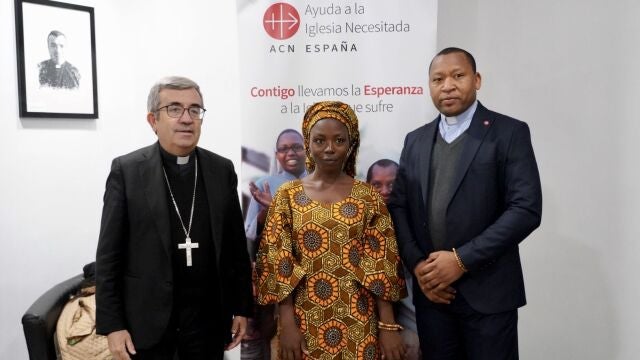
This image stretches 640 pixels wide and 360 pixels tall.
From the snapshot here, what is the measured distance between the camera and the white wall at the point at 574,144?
9.62 feet

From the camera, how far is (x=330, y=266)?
2238mm

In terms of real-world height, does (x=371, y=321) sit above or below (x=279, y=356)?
above

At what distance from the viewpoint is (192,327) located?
7.00 ft

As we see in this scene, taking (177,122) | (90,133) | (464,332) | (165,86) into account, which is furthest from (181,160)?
(90,133)

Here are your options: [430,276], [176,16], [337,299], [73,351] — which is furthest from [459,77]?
[73,351]

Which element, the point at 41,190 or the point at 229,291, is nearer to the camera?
the point at 229,291

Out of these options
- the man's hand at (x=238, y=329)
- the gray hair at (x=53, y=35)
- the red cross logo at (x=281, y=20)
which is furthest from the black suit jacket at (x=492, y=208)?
the gray hair at (x=53, y=35)

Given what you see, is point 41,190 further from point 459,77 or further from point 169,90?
point 459,77

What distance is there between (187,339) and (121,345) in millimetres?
259

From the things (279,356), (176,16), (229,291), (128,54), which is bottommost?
(279,356)

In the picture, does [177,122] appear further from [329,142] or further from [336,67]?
[336,67]

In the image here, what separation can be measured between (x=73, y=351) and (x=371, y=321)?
1733 millimetres

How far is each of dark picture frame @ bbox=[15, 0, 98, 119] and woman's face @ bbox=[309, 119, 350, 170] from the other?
6.60 ft

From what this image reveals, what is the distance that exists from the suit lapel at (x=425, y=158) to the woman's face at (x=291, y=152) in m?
0.75
